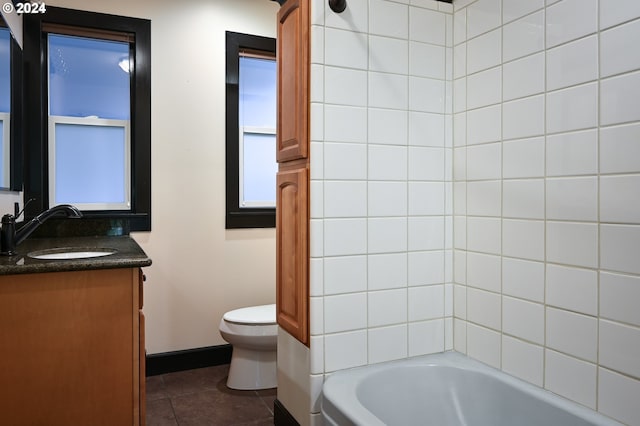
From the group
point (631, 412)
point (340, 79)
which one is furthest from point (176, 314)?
point (631, 412)

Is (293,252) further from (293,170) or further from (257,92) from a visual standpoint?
(257,92)

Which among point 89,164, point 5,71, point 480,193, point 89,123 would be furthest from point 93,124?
point 480,193

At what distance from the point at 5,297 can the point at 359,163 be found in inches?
54.3

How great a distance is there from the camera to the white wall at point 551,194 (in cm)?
129

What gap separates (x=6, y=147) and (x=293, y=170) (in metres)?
1.44

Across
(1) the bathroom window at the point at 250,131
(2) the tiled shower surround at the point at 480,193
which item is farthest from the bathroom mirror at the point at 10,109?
(2) the tiled shower surround at the point at 480,193

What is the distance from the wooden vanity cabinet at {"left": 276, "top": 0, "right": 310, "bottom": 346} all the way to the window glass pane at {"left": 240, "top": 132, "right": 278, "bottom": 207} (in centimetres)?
120

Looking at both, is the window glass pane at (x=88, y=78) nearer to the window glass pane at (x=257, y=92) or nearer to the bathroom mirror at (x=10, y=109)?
the bathroom mirror at (x=10, y=109)

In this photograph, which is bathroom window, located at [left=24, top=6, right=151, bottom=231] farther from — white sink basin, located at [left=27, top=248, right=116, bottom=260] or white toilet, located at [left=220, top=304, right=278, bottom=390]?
white toilet, located at [left=220, top=304, right=278, bottom=390]

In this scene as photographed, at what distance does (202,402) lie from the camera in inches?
97.3

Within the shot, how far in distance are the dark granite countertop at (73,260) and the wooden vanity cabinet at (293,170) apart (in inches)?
22.4

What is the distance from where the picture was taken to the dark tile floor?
7.45 feet

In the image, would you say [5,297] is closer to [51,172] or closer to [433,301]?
[51,172]

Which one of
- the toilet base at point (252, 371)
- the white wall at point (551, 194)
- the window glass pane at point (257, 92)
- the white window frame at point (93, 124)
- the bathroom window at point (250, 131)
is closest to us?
the white wall at point (551, 194)
